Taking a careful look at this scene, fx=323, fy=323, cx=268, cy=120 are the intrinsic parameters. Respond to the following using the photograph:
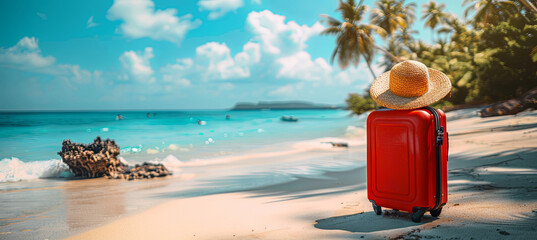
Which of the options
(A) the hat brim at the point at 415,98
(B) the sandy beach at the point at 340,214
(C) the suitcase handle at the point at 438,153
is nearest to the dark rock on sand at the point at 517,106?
(B) the sandy beach at the point at 340,214

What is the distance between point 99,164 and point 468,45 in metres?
23.4

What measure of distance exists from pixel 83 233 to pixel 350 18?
21294 millimetres

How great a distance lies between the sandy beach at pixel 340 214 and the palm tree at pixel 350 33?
658 inches

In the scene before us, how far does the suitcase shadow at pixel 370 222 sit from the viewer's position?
Result: 8.48ft

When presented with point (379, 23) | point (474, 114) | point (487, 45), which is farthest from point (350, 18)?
point (474, 114)

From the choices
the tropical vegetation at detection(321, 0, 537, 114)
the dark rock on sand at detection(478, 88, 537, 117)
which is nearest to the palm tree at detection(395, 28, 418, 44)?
the tropical vegetation at detection(321, 0, 537, 114)

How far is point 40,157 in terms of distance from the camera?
13086mm

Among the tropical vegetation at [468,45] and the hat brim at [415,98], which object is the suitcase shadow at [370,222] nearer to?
the hat brim at [415,98]

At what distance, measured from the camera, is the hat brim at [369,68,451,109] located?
2.64 meters

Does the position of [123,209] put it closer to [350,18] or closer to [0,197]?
[0,197]

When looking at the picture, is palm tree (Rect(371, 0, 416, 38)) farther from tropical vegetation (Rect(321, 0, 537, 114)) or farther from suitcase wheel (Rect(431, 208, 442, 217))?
suitcase wheel (Rect(431, 208, 442, 217))

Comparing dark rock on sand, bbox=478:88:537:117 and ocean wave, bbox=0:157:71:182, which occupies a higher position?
dark rock on sand, bbox=478:88:537:117

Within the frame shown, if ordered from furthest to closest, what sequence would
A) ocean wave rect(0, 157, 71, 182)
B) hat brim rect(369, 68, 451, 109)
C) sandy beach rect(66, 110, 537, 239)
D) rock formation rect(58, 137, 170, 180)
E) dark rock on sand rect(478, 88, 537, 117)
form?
dark rock on sand rect(478, 88, 537, 117) < ocean wave rect(0, 157, 71, 182) < rock formation rect(58, 137, 170, 180) < hat brim rect(369, 68, 451, 109) < sandy beach rect(66, 110, 537, 239)

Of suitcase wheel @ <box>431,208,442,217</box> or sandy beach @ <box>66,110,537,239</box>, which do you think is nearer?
sandy beach @ <box>66,110,537,239</box>
